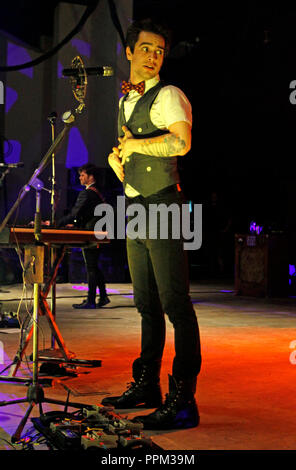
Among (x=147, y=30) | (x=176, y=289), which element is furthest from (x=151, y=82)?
(x=176, y=289)

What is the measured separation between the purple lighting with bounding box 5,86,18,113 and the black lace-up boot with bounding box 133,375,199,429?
997cm

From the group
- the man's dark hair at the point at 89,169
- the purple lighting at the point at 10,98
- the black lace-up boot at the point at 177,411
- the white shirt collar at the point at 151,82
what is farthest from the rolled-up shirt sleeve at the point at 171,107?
the purple lighting at the point at 10,98

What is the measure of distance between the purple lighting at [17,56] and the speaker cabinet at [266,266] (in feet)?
18.9

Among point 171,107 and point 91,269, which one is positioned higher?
point 171,107

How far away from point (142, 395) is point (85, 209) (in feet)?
14.0

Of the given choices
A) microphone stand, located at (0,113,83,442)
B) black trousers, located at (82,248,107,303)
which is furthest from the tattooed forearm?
black trousers, located at (82,248,107,303)

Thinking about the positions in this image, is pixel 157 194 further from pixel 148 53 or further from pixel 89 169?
pixel 89 169

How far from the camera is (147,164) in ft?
9.23

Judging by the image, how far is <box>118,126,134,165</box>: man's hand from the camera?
9.18ft

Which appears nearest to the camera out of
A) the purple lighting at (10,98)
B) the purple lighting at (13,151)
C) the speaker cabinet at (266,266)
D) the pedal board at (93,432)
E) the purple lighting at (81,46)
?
the pedal board at (93,432)

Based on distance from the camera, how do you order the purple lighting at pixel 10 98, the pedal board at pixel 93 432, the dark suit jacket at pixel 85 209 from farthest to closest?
the purple lighting at pixel 10 98 < the dark suit jacket at pixel 85 209 < the pedal board at pixel 93 432

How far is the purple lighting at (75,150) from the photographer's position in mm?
11938

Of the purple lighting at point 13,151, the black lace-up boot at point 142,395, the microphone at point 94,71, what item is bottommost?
the black lace-up boot at point 142,395

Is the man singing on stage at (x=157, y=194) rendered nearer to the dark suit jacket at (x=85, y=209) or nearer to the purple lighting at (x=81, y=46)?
the dark suit jacket at (x=85, y=209)
